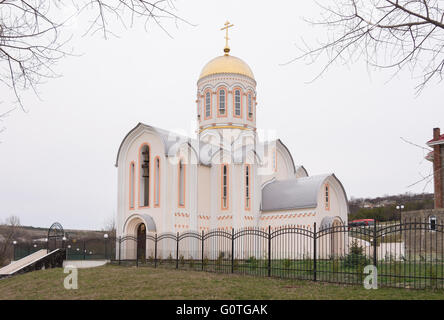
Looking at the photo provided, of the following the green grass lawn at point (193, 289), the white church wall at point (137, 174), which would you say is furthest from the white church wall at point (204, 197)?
the green grass lawn at point (193, 289)

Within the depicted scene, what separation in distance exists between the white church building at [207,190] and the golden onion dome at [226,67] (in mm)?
4531

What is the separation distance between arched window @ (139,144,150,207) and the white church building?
5 cm

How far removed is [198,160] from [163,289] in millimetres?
12335

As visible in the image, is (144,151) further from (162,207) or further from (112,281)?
(112,281)

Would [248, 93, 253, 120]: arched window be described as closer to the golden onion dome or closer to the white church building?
the golden onion dome

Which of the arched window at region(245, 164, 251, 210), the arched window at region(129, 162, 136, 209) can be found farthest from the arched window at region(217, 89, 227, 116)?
the arched window at region(129, 162, 136, 209)

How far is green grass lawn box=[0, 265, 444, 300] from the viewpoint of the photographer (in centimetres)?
857

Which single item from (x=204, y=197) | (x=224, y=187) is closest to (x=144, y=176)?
(x=204, y=197)

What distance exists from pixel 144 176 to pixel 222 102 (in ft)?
21.6

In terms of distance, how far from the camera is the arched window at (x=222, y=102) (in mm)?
25312

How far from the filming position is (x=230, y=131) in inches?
987

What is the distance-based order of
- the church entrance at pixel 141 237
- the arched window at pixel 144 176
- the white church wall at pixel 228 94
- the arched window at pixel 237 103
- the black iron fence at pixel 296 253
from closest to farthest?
1. the black iron fence at pixel 296 253
2. the church entrance at pixel 141 237
3. the arched window at pixel 144 176
4. the white church wall at pixel 228 94
5. the arched window at pixel 237 103

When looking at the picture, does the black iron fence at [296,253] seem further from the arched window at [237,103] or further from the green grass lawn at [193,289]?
the arched window at [237,103]
